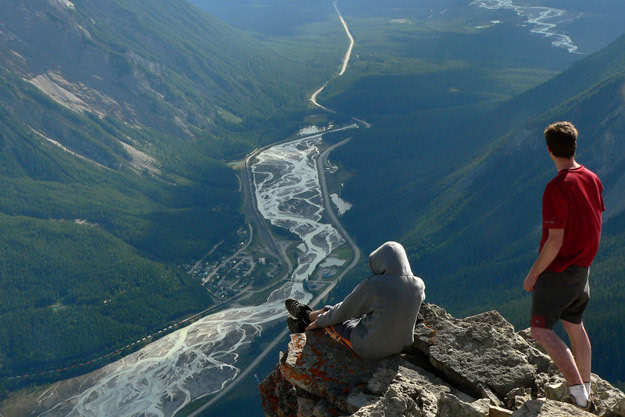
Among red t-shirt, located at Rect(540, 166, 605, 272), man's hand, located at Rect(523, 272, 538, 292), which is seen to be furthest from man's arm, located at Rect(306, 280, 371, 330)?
red t-shirt, located at Rect(540, 166, 605, 272)

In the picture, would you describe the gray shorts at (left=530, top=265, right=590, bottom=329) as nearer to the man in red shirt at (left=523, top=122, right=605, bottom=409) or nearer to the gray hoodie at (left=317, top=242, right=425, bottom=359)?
the man in red shirt at (left=523, top=122, right=605, bottom=409)

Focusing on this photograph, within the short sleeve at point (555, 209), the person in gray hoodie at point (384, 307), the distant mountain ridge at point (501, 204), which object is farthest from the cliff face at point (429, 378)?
the distant mountain ridge at point (501, 204)

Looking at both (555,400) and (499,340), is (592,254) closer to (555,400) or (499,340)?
(555,400)

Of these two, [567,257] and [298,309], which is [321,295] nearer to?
[298,309]

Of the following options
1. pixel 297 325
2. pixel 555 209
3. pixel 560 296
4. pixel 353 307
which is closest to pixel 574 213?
pixel 555 209

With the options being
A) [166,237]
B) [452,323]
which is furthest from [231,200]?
[452,323]

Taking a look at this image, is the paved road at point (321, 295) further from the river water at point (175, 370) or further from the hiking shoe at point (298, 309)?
the hiking shoe at point (298, 309)

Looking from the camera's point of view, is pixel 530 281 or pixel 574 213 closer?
pixel 574 213
